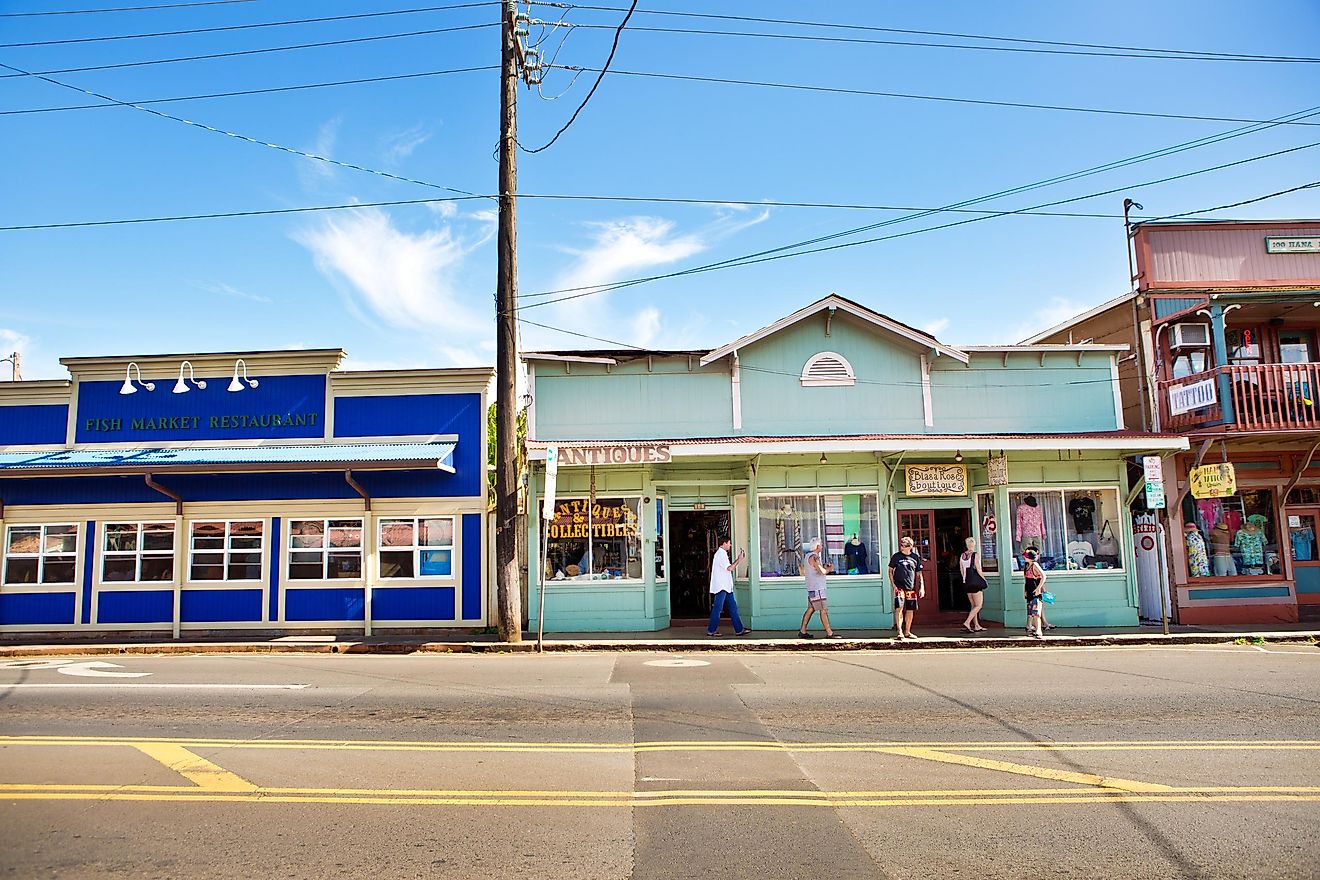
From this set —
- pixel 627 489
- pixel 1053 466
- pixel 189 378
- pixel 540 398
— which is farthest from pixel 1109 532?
pixel 189 378

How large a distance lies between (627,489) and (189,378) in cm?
903

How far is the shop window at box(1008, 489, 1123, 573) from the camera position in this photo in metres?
17.2

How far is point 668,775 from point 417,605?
37.1 feet

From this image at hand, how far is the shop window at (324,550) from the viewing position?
56.2 ft

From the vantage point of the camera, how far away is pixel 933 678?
11.1 metres

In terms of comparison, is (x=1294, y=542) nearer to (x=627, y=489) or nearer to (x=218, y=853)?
(x=627, y=489)

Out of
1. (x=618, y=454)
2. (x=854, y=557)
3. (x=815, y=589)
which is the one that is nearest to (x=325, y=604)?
(x=618, y=454)

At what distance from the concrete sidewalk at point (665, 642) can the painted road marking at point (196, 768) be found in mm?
7353

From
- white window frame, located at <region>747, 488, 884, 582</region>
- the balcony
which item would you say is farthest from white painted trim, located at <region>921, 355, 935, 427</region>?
the balcony

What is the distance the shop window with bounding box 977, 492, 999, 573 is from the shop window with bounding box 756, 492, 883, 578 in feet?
7.12

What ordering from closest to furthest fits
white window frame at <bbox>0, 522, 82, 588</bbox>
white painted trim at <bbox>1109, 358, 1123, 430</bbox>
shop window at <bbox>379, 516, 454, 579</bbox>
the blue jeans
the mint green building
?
the blue jeans
the mint green building
shop window at <bbox>379, 516, 454, 579</bbox>
white window frame at <bbox>0, 522, 82, 588</bbox>
white painted trim at <bbox>1109, 358, 1123, 430</bbox>

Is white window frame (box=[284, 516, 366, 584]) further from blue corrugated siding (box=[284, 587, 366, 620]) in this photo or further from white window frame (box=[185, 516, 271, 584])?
white window frame (box=[185, 516, 271, 584])

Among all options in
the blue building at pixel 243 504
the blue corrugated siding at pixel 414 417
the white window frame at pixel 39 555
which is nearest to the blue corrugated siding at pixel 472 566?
the blue building at pixel 243 504

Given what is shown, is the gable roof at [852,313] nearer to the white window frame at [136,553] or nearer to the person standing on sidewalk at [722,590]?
the person standing on sidewalk at [722,590]
